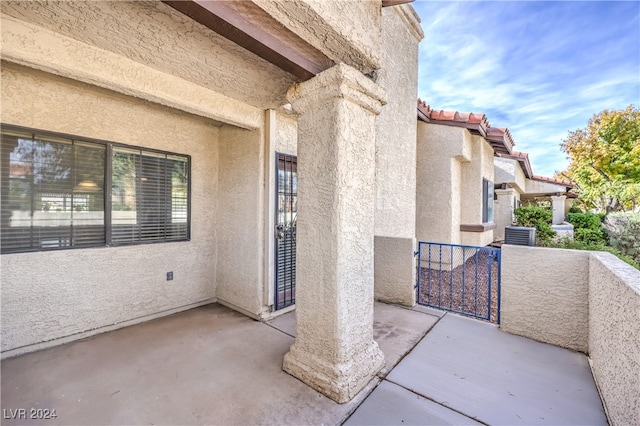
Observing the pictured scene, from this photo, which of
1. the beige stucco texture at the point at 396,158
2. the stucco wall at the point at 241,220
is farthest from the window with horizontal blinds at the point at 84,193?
the beige stucco texture at the point at 396,158

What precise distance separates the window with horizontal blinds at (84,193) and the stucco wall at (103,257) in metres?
0.15

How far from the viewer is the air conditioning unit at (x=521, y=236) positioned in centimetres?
420

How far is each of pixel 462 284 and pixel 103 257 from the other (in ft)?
20.6

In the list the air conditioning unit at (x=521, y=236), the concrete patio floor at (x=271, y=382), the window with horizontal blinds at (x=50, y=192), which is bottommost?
the concrete patio floor at (x=271, y=382)

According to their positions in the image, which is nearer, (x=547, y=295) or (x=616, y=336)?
(x=616, y=336)

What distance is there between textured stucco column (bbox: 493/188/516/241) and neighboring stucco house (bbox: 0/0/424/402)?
33.6ft

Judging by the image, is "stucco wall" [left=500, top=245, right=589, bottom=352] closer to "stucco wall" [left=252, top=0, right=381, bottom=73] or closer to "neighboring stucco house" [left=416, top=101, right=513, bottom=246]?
"stucco wall" [left=252, top=0, right=381, bottom=73]

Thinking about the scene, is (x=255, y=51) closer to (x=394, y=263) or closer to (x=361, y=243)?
(x=361, y=243)

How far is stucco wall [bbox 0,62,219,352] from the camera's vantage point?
3.31 meters

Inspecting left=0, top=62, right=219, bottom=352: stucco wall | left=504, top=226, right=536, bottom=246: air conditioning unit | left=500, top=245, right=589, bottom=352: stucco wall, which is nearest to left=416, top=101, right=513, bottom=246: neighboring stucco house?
left=504, top=226, right=536, bottom=246: air conditioning unit

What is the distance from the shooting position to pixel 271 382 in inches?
113

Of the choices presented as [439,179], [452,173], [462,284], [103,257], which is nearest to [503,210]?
[452,173]

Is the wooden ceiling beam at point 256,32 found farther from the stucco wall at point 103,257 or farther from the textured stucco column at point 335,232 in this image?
the stucco wall at point 103,257

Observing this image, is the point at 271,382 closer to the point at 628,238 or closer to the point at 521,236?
the point at 521,236
